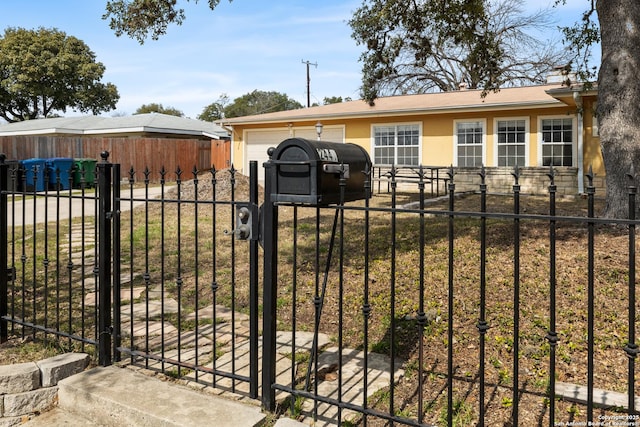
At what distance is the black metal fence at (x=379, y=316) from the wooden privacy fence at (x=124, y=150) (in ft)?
50.5

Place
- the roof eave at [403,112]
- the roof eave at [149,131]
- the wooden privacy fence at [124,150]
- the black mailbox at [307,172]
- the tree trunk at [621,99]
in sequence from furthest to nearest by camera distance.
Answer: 1. the roof eave at [149,131]
2. the wooden privacy fence at [124,150]
3. the roof eave at [403,112]
4. the tree trunk at [621,99]
5. the black mailbox at [307,172]

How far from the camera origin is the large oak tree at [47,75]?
112 ft

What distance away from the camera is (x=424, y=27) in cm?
917

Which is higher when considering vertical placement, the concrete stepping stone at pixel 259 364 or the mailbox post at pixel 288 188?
the mailbox post at pixel 288 188

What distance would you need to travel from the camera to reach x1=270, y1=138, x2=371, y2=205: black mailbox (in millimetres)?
2385

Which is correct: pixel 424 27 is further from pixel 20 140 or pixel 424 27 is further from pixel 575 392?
pixel 20 140

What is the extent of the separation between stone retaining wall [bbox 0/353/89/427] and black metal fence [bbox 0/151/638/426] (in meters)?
0.25

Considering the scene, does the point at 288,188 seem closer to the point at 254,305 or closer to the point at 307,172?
the point at 307,172

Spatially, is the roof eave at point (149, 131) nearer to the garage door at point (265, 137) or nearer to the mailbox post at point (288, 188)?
the garage door at point (265, 137)

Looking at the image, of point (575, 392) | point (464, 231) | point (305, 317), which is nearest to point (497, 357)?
point (575, 392)

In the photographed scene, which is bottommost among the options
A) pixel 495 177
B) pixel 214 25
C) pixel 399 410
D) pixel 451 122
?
pixel 399 410

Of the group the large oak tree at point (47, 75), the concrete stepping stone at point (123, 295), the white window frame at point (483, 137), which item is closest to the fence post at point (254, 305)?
the concrete stepping stone at point (123, 295)

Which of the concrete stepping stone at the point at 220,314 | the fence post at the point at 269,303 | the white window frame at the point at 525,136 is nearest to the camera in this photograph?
the fence post at the point at 269,303

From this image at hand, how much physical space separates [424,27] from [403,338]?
23.9 feet
